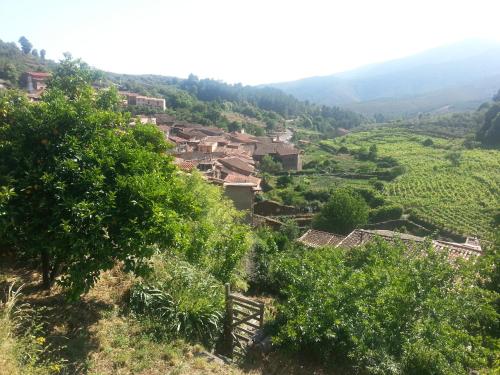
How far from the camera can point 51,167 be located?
6.39 m

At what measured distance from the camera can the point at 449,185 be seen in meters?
50.5

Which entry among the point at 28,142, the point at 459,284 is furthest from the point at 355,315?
the point at 28,142

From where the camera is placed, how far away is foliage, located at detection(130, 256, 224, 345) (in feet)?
24.6

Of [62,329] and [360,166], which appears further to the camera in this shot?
[360,166]

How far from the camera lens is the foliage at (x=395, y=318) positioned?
22.4 ft

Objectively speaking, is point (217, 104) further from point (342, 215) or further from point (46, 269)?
point (46, 269)

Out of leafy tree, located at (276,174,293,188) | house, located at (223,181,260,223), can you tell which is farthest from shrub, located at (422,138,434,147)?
house, located at (223,181,260,223)

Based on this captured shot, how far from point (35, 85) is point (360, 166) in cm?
5664

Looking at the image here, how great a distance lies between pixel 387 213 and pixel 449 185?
15170 mm

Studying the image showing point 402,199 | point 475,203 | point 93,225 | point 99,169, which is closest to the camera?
point 93,225

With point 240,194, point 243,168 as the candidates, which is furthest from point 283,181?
point 240,194

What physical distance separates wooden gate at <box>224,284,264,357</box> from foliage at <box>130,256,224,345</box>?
267mm

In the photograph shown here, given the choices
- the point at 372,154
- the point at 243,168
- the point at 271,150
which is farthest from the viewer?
the point at 372,154

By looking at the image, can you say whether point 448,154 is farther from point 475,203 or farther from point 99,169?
point 99,169
